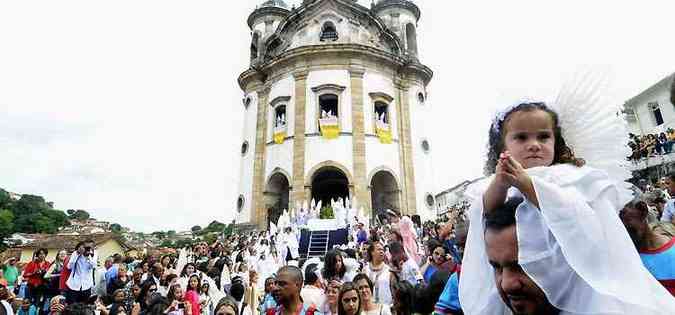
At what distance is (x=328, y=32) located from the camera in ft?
83.5

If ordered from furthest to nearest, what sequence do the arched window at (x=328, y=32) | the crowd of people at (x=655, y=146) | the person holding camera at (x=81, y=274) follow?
the arched window at (x=328, y=32), the crowd of people at (x=655, y=146), the person holding camera at (x=81, y=274)

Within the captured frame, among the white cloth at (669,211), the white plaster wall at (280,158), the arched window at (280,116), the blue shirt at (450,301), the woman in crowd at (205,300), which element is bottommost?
the woman in crowd at (205,300)

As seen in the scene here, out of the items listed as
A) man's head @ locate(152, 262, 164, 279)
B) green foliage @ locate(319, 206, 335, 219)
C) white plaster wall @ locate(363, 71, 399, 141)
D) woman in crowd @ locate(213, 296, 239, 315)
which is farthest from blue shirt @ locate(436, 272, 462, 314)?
white plaster wall @ locate(363, 71, 399, 141)

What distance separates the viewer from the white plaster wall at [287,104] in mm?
23358

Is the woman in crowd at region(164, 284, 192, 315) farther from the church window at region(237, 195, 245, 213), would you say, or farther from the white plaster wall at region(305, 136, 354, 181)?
the church window at region(237, 195, 245, 213)

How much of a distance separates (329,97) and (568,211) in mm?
22700

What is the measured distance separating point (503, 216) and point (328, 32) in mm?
25539

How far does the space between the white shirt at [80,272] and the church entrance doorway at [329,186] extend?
16.4 metres

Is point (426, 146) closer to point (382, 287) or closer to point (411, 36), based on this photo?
point (411, 36)

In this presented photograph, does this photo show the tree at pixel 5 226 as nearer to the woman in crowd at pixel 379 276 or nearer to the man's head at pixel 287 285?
the woman in crowd at pixel 379 276

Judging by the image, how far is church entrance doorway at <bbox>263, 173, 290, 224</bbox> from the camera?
2309 centimetres

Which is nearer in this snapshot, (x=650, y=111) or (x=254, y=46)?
(x=650, y=111)

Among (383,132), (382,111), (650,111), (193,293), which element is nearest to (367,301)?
(193,293)

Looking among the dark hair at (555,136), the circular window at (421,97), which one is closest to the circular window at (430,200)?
the circular window at (421,97)
